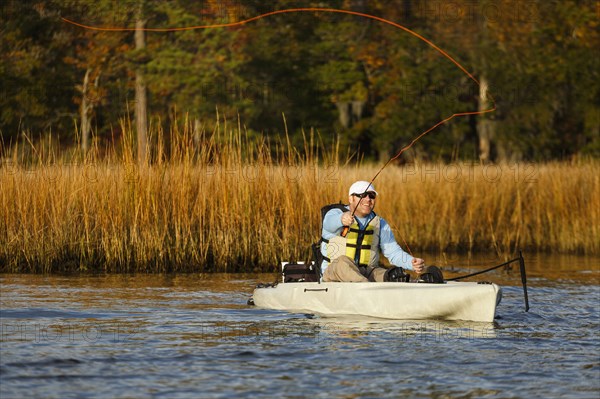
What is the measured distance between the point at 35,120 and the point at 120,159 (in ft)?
63.4

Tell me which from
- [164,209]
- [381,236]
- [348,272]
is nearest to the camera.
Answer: [348,272]

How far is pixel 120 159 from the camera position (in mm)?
14391

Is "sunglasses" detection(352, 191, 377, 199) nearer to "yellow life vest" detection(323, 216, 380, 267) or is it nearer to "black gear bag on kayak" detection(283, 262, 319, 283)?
"yellow life vest" detection(323, 216, 380, 267)

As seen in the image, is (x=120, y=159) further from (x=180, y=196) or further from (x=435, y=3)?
(x=435, y=3)

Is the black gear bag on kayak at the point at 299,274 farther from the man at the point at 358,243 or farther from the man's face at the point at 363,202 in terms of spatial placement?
the man's face at the point at 363,202

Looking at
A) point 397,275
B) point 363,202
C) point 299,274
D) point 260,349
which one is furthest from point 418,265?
point 260,349

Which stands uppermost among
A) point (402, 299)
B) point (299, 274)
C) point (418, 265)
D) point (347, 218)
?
point (347, 218)

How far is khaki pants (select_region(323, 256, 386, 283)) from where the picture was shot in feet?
35.2

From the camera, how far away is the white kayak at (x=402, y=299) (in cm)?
1023

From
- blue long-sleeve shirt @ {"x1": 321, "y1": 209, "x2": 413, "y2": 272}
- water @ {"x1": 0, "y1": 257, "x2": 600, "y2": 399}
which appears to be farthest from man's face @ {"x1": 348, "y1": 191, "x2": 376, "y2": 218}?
water @ {"x1": 0, "y1": 257, "x2": 600, "y2": 399}

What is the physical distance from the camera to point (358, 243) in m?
10.9

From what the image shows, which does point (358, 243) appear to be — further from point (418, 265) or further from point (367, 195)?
point (418, 265)

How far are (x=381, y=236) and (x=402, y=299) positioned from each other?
84cm

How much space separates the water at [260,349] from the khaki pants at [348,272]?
39cm
